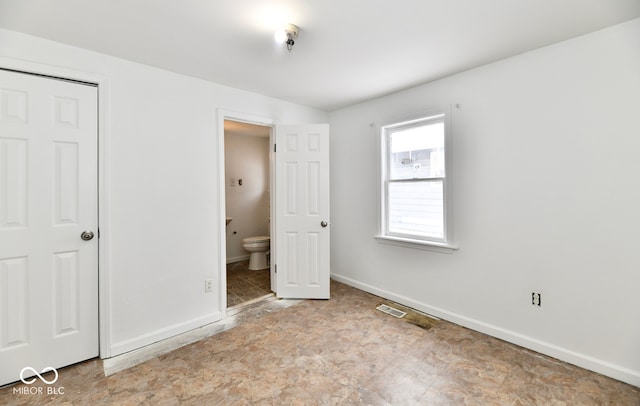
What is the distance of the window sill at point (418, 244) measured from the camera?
8.61ft

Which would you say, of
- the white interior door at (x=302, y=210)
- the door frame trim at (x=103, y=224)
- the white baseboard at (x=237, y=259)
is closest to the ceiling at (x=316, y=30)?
the door frame trim at (x=103, y=224)

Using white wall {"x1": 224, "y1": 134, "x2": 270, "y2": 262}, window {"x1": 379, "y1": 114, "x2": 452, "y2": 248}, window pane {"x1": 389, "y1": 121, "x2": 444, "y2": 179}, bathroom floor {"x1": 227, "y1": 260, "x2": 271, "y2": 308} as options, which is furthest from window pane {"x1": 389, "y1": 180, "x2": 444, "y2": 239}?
white wall {"x1": 224, "y1": 134, "x2": 270, "y2": 262}

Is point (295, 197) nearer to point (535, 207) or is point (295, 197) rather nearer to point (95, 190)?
point (95, 190)

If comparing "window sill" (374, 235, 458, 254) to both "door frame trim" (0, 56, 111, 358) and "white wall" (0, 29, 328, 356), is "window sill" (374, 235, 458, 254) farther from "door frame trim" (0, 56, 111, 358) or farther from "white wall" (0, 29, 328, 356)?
"door frame trim" (0, 56, 111, 358)

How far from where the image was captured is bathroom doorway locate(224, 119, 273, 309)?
14.5ft

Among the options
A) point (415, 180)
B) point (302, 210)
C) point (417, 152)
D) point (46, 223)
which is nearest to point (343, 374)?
point (302, 210)

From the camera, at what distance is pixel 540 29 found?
183cm

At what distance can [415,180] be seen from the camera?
2912mm

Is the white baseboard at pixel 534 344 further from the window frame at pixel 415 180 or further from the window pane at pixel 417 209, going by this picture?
the window pane at pixel 417 209

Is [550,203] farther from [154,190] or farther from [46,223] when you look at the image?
[46,223]

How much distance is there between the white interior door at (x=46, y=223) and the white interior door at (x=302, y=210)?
5.51ft

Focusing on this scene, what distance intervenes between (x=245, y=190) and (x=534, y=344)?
14.8 ft

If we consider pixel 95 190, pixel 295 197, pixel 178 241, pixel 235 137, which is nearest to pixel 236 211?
pixel 235 137

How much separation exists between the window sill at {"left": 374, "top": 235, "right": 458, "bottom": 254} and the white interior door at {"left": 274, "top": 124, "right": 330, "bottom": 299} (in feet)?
2.22
